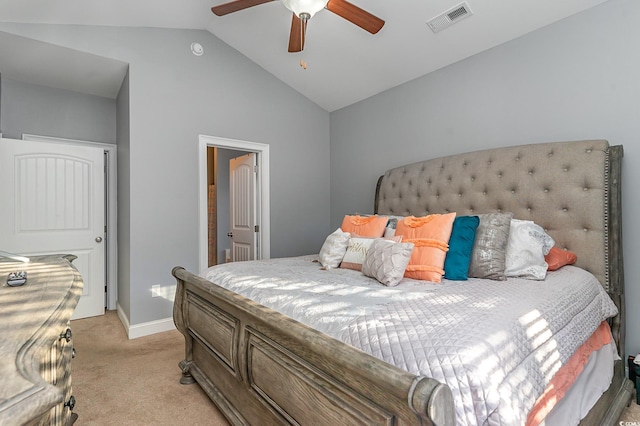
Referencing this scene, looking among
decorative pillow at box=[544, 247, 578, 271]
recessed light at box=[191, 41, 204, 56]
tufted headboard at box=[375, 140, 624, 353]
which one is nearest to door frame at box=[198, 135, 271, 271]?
recessed light at box=[191, 41, 204, 56]

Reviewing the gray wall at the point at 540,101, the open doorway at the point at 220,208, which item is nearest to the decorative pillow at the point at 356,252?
the gray wall at the point at 540,101

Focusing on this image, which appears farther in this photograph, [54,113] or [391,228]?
[54,113]

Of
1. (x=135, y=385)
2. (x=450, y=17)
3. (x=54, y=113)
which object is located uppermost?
(x=450, y=17)

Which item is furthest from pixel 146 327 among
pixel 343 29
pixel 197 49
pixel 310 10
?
pixel 343 29

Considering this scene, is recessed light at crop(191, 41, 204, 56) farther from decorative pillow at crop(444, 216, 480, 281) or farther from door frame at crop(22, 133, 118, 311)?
decorative pillow at crop(444, 216, 480, 281)

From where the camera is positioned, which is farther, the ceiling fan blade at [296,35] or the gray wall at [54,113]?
the gray wall at [54,113]

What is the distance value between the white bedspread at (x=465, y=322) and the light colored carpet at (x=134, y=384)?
78 cm

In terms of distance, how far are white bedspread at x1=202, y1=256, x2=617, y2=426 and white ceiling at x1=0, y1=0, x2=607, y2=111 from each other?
1.94 meters

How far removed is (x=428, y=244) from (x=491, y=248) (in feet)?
1.24

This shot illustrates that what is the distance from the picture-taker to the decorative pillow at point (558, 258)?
2160 mm

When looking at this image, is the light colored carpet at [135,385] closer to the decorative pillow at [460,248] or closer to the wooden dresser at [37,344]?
the wooden dresser at [37,344]

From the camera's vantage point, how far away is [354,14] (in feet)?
7.38

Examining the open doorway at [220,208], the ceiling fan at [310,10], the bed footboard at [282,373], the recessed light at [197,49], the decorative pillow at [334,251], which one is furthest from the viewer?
the open doorway at [220,208]

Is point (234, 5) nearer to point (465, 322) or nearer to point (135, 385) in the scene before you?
point (465, 322)
